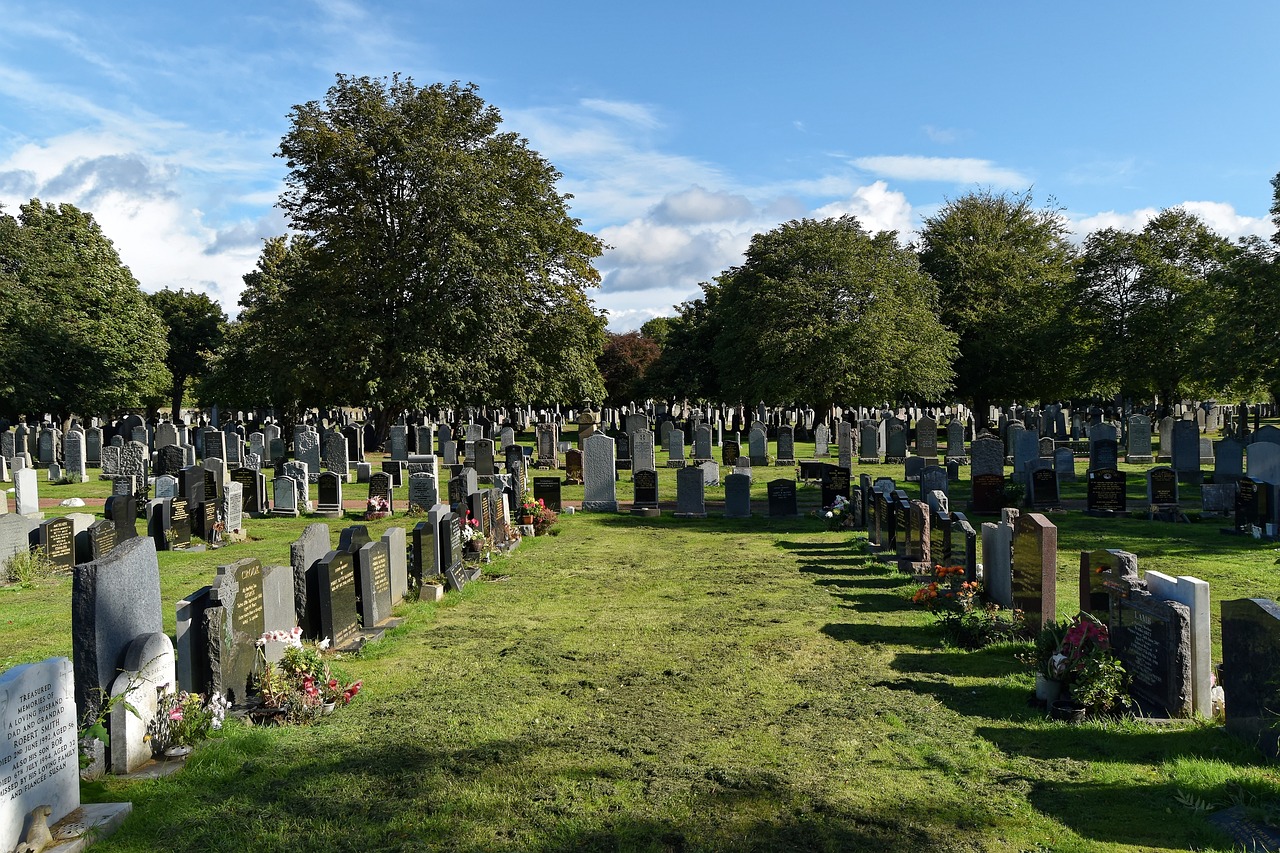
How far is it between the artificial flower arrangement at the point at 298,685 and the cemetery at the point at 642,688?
0.08 feet

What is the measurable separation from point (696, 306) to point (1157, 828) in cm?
5505

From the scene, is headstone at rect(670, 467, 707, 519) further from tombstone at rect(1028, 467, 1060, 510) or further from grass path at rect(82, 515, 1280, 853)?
grass path at rect(82, 515, 1280, 853)

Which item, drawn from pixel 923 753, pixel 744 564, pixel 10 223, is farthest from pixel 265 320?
pixel 923 753

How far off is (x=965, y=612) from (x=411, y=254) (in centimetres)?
2985

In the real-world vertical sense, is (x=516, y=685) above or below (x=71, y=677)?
below

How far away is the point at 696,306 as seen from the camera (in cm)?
5950

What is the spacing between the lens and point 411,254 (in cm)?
3559

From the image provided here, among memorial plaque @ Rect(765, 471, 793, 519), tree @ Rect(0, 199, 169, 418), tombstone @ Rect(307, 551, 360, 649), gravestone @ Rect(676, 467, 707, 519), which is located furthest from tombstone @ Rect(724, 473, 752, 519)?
tree @ Rect(0, 199, 169, 418)

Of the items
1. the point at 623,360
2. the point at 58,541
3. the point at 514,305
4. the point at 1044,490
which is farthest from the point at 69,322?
the point at 1044,490

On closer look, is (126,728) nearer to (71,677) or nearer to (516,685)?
(71,677)

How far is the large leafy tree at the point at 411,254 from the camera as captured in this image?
34.4m

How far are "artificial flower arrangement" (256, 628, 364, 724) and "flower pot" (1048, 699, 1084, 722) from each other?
5.97 meters

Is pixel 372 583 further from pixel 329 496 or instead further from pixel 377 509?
pixel 329 496

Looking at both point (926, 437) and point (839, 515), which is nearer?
point (839, 515)
